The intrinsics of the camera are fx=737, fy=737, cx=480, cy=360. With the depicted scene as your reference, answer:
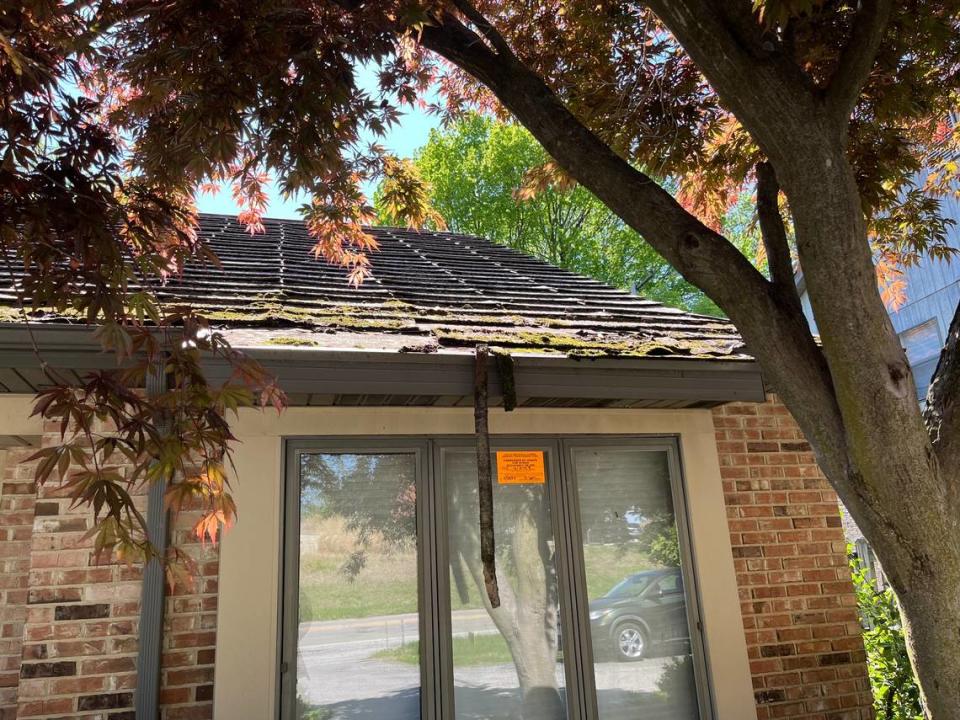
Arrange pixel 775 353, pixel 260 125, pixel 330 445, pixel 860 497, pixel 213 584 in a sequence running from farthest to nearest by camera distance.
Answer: pixel 330 445 → pixel 213 584 → pixel 260 125 → pixel 775 353 → pixel 860 497

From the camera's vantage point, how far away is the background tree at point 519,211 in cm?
2067

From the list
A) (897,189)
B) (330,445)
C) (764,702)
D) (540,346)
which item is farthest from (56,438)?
(897,189)

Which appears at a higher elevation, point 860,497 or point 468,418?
point 468,418

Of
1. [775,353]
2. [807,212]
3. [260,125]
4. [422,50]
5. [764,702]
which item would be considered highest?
[422,50]

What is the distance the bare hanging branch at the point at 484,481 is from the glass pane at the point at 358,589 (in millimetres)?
848

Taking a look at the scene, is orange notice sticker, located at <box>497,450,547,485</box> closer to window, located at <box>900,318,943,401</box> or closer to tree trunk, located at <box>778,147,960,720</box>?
tree trunk, located at <box>778,147,960,720</box>

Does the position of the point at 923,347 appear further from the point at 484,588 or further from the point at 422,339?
the point at 422,339

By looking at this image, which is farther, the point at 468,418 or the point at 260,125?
the point at 468,418

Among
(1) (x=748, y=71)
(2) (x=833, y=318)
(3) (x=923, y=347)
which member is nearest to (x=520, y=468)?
(2) (x=833, y=318)

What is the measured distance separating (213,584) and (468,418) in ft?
5.79

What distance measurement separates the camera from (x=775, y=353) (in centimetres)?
276

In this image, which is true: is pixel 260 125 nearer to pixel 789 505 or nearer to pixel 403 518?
pixel 403 518

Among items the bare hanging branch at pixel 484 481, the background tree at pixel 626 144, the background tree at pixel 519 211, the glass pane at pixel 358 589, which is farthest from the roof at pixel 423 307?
the background tree at pixel 519 211

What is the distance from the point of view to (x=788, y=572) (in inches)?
200
